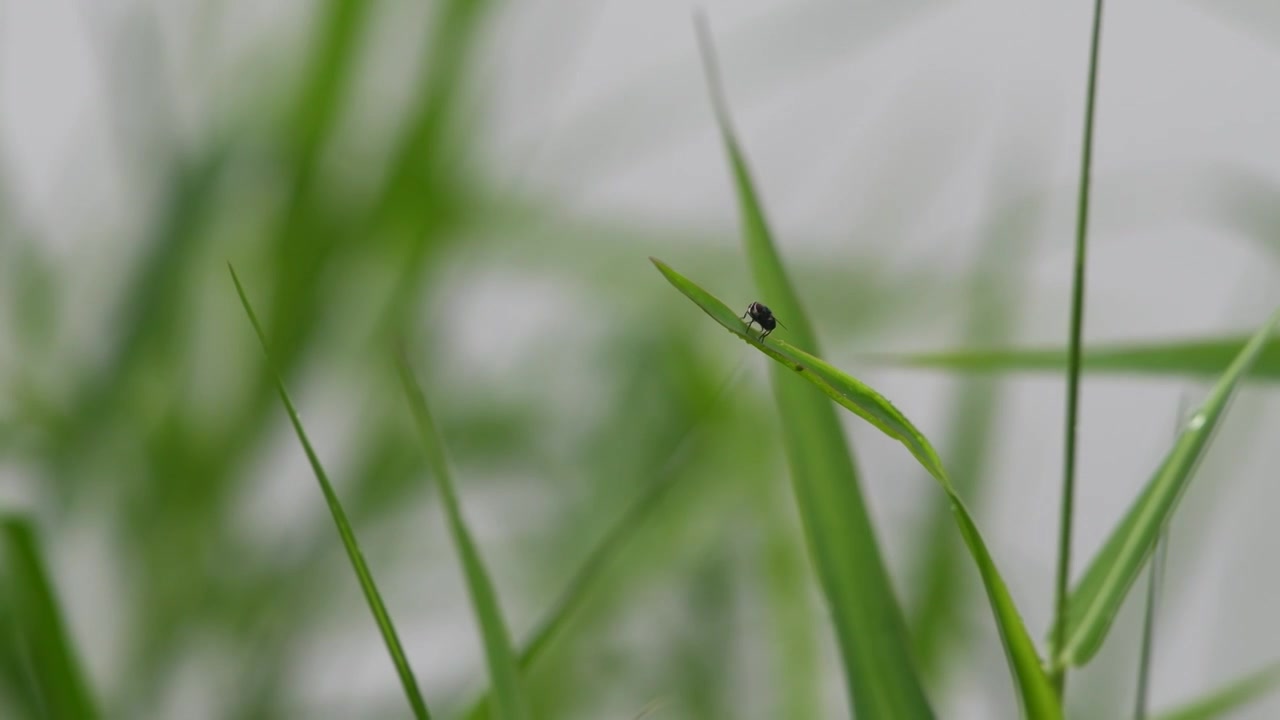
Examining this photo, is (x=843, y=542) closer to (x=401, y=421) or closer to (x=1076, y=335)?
(x=1076, y=335)

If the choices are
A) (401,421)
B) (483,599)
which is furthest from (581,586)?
(401,421)

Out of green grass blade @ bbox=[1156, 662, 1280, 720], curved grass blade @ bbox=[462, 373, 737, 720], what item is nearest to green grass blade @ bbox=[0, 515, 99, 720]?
curved grass blade @ bbox=[462, 373, 737, 720]

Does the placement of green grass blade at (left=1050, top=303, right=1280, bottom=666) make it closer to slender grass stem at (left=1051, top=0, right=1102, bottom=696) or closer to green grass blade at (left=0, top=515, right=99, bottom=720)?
slender grass stem at (left=1051, top=0, right=1102, bottom=696)

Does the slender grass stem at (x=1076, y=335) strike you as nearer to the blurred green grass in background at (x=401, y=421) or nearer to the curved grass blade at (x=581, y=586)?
the curved grass blade at (x=581, y=586)

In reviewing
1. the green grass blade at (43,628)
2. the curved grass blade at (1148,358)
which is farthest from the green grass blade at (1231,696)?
the green grass blade at (43,628)

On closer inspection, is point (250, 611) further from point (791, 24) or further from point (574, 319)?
point (791, 24)

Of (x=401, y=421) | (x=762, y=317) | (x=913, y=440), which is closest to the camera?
(x=913, y=440)

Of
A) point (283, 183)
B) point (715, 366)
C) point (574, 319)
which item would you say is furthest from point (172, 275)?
point (574, 319)
